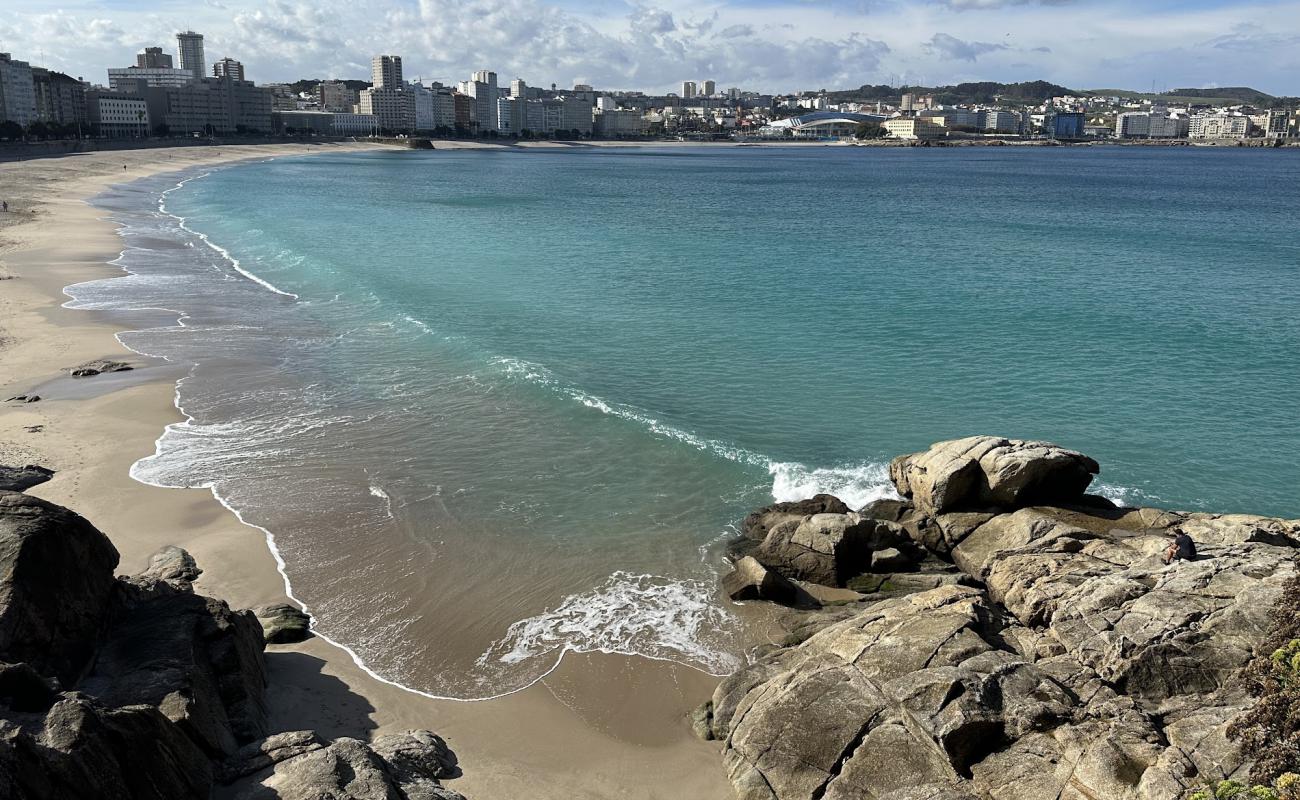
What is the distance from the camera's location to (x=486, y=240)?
5566 centimetres

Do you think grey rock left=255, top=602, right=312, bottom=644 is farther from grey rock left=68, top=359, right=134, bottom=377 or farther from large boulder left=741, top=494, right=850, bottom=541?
grey rock left=68, top=359, right=134, bottom=377

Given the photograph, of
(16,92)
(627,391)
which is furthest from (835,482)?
(16,92)

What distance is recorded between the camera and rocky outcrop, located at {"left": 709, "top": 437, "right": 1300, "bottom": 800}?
936 centimetres

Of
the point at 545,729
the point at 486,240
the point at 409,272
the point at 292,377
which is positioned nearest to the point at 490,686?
the point at 545,729

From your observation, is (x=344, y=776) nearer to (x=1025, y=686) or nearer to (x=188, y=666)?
(x=188, y=666)

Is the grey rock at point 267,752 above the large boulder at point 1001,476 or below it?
below

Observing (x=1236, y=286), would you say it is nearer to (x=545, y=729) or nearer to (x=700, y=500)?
(x=700, y=500)

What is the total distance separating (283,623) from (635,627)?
526cm

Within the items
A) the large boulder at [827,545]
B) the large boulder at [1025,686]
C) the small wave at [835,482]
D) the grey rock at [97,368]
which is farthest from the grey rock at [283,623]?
the grey rock at [97,368]

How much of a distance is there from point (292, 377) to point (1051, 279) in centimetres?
3332

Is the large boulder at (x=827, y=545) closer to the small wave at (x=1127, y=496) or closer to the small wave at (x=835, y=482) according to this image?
the small wave at (x=835, y=482)

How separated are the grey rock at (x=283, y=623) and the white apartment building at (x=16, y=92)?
185 meters

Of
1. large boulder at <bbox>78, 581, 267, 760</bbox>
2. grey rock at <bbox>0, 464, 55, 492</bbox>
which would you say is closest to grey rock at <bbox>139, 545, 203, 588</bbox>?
large boulder at <bbox>78, 581, 267, 760</bbox>

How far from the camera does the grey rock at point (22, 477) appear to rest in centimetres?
1752
